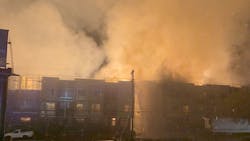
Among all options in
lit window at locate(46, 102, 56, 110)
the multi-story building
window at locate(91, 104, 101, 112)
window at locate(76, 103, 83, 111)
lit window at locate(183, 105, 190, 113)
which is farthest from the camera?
lit window at locate(183, 105, 190, 113)

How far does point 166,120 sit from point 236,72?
509 inches

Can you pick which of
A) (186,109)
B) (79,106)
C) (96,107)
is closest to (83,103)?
(79,106)

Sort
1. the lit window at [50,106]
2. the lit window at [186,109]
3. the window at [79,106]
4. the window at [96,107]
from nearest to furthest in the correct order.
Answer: the lit window at [50,106], the window at [79,106], the window at [96,107], the lit window at [186,109]

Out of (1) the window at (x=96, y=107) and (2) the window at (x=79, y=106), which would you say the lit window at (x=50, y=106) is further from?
(1) the window at (x=96, y=107)

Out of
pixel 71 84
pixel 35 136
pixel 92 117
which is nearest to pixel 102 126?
pixel 92 117

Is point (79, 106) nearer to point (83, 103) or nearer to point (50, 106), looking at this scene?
point (83, 103)

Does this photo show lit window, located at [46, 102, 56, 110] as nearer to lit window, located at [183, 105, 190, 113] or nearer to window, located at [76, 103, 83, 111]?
window, located at [76, 103, 83, 111]

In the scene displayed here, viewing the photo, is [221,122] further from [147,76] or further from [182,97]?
[147,76]

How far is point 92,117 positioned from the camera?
51719 millimetres

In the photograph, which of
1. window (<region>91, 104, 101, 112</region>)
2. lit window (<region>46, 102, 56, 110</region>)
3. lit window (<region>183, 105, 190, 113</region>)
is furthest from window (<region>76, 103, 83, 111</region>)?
lit window (<region>183, 105, 190, 113</region>)

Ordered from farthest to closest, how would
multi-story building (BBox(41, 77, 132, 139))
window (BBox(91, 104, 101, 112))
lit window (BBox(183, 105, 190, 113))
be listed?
lit window (BBox(183, 105, 190, 113)), window (BBox(91, 104, 101, 112)), multi-story building (BBox(41, 77, 132, 139))

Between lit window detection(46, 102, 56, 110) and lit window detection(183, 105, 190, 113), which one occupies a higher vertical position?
lit window detection(46, 102, 56, 110)

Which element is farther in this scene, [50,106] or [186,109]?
[186,109]

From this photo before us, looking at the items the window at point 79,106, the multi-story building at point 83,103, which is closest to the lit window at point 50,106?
the multi-story building at point 83,103
